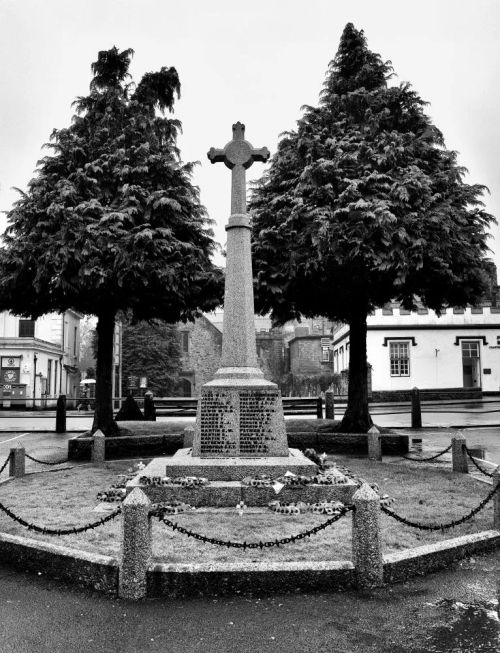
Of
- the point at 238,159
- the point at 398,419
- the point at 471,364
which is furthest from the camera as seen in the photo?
the point at 471,364

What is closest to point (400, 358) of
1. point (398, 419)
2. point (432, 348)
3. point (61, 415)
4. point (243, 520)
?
point (432, 348)

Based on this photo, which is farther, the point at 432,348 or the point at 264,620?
the point at 432,348

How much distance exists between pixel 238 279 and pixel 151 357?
40894 mm

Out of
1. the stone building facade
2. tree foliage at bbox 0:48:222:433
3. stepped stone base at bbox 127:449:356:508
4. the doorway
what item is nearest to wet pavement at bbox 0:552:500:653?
stepped stone base at bbox 127:449:356:508

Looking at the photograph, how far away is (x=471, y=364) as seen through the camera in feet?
128

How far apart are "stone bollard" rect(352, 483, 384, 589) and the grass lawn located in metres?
0.65

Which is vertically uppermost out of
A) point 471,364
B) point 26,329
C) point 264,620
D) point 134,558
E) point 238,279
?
point 26,329

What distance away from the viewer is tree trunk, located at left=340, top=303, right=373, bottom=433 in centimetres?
1501

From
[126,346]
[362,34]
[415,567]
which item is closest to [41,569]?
Result: [415,567]

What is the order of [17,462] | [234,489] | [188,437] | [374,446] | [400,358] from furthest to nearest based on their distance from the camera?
[400,358] → [374,446] → [188,437] → [17,462] → [234,489]

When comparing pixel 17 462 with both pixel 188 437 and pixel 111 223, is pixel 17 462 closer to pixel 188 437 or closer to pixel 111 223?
pixel 188 437

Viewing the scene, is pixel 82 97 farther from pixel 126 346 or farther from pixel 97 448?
pixel 126 346

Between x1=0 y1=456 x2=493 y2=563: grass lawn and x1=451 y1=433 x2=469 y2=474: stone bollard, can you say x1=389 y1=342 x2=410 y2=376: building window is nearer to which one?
x1=451 y1=433 x2=469 y2=474: stone bollard

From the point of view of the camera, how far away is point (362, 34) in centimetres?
1503
